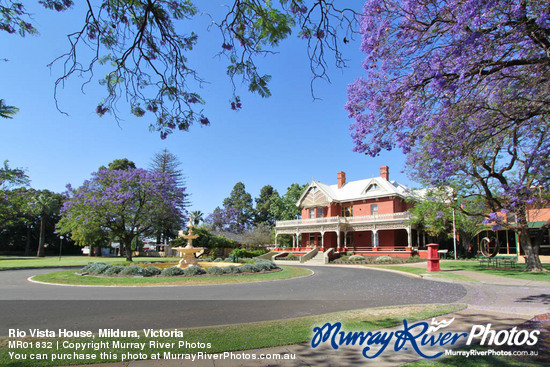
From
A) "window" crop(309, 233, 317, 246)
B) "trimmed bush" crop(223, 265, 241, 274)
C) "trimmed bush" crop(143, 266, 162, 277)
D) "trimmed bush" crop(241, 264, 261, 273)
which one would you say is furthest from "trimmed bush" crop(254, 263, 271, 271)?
"window" crop(309, 233, 317, 246)

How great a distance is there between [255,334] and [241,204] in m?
75.5

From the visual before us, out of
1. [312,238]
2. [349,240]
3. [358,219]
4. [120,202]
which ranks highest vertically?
[120,202]

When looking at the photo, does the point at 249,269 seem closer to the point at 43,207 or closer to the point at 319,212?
the point at 319,212

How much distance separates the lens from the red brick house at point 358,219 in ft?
124

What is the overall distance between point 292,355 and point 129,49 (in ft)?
19.6

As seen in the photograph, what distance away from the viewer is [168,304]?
33.1 ft

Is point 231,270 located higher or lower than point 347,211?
lower

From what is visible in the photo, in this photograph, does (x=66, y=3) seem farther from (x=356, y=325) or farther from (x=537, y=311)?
(x=537, y=311)

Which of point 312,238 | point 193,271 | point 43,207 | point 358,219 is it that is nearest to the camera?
point 193,271

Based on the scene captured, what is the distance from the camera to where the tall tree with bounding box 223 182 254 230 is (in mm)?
80312

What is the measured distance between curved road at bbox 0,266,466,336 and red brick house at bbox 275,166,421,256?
25635mm

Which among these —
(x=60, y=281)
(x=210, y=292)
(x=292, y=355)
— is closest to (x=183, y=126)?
(x=292, y=355)

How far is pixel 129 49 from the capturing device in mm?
5793

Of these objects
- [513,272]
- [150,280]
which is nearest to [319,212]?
[513,272]
